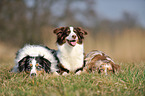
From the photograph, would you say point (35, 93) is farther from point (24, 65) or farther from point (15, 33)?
point (15, 33)

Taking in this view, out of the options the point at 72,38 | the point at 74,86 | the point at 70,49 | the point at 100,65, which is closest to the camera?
the point at 74,86

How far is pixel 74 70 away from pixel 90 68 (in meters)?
0.45

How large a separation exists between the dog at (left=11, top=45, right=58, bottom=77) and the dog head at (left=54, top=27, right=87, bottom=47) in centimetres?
51

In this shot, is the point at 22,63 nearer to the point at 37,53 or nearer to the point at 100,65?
the point at 37,53

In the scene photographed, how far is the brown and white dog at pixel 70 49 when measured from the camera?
3.94m

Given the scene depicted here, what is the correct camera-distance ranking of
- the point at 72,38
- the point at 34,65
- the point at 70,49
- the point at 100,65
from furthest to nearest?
the point at 100,65 < the point at 70,49 < the point at 34,65 < the point at 72,38

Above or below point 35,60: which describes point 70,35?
above

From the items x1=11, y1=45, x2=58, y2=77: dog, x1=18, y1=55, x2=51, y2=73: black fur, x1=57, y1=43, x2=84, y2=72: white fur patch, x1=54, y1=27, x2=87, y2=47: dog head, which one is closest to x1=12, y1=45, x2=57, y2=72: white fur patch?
x1=11, y1=45, x2=58, y2=77: dog

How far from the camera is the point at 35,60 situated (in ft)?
13.2

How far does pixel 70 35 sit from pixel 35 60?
0.96 metres

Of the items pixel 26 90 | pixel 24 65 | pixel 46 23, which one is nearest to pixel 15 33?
pixel 46 23

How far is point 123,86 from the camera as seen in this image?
344 cm

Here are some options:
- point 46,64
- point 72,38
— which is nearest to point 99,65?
point 72,38

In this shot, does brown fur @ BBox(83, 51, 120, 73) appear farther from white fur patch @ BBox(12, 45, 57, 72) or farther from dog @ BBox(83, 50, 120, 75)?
white fur patch @ BBox(12, 45, 57, 72)
